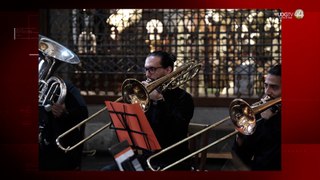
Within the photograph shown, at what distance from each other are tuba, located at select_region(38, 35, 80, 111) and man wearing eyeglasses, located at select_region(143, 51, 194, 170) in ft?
1.63

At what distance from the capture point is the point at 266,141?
191 inches

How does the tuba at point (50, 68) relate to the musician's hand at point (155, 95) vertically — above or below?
above

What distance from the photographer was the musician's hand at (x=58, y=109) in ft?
16.1

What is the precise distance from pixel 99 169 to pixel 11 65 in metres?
0.83

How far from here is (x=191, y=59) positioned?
4.88 m

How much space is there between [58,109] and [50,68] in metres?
0.26

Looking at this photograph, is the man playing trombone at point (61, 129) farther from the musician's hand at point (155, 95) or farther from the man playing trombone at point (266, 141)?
the man playing trombone at point (266, 141)

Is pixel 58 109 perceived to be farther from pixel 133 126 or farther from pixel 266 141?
pixel 266 141

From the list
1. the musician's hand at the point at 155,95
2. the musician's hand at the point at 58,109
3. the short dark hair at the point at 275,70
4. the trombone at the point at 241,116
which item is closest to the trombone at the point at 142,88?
the musician's hand at the point at 155,95

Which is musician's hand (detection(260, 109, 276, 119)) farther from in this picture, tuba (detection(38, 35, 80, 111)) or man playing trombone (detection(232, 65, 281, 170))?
tuba (detection(38, 35, 80, 111))

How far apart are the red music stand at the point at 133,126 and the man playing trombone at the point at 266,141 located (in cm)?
51

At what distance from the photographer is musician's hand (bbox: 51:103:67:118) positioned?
4.91 metres

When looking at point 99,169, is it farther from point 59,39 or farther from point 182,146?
point 59,39

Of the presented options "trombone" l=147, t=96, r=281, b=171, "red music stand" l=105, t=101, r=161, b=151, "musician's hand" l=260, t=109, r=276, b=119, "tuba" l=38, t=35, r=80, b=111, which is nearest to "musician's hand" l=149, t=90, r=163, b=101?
"red music stand" l=105, t=101, r=161, b=151
